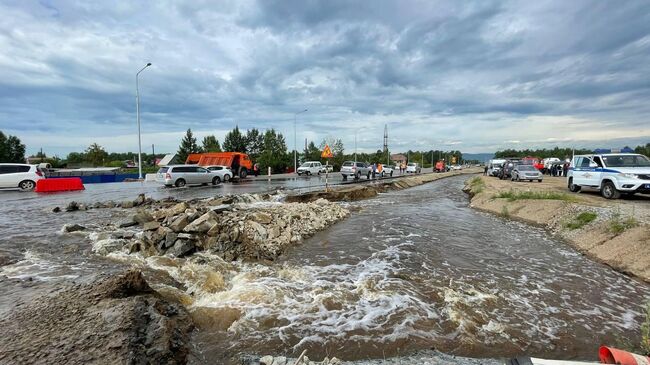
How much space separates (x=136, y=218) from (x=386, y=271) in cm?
877

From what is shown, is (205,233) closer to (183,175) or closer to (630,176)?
(630,176)

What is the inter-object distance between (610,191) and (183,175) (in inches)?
1023

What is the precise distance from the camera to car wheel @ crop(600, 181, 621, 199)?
14.8 m

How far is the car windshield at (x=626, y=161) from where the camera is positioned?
14.5 metres

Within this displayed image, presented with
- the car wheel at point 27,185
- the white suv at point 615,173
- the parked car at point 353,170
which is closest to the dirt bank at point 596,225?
the white suv at point 615,173

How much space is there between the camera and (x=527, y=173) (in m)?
29.1

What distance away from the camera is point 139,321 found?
3.85 metres

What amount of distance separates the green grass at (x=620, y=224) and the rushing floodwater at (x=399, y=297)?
3.66ft

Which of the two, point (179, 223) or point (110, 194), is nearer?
point (179, 223)

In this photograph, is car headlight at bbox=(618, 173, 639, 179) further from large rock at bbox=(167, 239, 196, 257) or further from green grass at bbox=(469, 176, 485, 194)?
large rock at bbox=(167, 239, 196, 257)

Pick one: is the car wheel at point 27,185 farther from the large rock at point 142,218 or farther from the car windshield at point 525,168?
the car windshield at point 525,168

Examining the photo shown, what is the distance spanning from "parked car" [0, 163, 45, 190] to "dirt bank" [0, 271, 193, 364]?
23.4 meters

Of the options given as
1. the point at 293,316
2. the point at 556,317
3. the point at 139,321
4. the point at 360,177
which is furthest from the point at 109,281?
the point at 360,177

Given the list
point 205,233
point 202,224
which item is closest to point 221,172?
point 202,224
